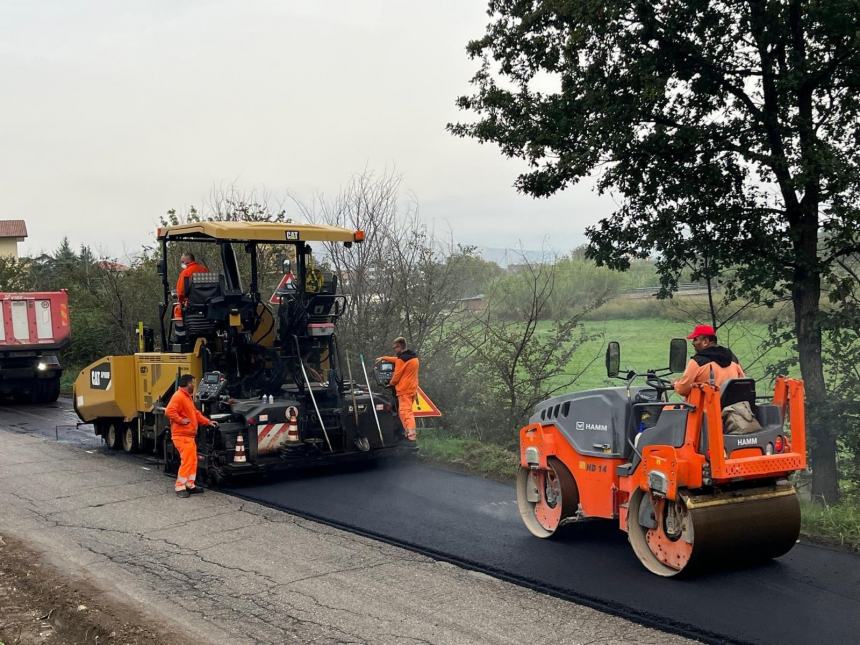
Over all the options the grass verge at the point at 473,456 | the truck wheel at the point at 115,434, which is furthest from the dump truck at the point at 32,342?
the grass verge at the point at 473,456

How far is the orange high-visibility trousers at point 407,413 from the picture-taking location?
11.5m

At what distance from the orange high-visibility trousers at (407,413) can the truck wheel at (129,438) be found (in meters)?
4.09

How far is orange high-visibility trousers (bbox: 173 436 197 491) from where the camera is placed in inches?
392

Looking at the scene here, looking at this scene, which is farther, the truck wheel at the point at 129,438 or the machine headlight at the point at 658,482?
the truck wheel at the point at 129,438

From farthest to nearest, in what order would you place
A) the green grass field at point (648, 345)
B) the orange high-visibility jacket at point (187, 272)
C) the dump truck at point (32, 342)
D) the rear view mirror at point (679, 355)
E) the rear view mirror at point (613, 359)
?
1. the dump truck at point (32, 342)
2. the orange high-visibility jacket at point (187, 272)
3. the green grass field at point (648, 345)
4. the rear view mirror at point (613, 359)
5. the rear view mirror at point (679, 355)

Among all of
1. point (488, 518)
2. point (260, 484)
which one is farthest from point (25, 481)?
point (488, 518)

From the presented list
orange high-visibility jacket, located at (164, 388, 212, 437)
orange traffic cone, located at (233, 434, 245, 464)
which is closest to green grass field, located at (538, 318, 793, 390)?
orange traffic cone, located at (233, 434, 245, 464)

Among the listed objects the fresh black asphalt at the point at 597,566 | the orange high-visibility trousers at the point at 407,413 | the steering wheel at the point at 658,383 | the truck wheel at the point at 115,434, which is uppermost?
the steering wheel at the point at 658,383

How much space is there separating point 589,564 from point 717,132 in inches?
198

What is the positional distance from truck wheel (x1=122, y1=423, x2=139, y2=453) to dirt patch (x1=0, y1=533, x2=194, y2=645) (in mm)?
5877

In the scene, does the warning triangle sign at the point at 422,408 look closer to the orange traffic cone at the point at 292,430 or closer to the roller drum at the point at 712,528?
the orange traffic cone at the point at 292,430

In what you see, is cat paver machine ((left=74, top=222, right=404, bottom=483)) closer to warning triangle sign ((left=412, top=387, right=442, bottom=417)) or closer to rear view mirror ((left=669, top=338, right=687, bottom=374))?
warning triangle sign ((left=412, top=387, right=442, bottom=417))

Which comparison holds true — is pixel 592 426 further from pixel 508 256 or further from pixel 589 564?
pixel 508 256

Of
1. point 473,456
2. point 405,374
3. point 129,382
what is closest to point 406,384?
point 405,374
